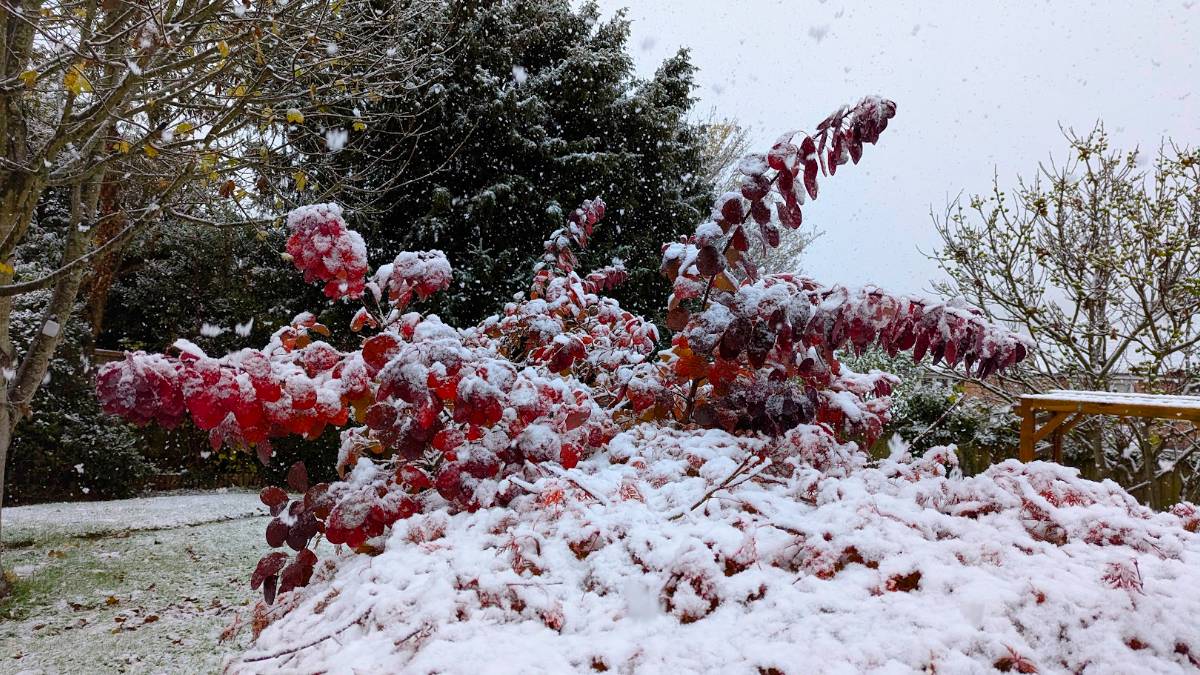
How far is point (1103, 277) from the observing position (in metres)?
5.72

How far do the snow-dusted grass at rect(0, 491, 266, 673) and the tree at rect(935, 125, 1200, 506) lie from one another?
5.91 metres

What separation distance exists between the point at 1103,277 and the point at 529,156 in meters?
5.71

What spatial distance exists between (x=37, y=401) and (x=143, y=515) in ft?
4.76

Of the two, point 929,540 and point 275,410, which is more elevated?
point 275,410

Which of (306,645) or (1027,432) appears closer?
(306,645)

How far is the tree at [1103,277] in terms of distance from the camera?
5.41 metres

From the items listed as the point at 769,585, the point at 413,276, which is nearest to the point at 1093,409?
the point at 769,585

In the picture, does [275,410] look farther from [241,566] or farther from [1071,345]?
[1071,345]

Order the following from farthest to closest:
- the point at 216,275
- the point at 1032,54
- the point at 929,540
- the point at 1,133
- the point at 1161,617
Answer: the point at 1032,54 < the point at 216,275 < the point at 1,133 < the point at 929,540 < the point at 1161,617

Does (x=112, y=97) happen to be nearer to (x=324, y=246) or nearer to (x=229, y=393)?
(x=324, y=246)

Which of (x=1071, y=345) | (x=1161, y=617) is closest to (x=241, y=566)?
(x=1161, y=617)

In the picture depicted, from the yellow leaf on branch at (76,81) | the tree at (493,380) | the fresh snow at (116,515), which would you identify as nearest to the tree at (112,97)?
the yellow leaf on branch at (76,81)

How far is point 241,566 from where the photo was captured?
4.50 metres

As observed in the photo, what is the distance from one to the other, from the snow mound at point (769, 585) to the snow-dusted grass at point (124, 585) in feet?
7.27
